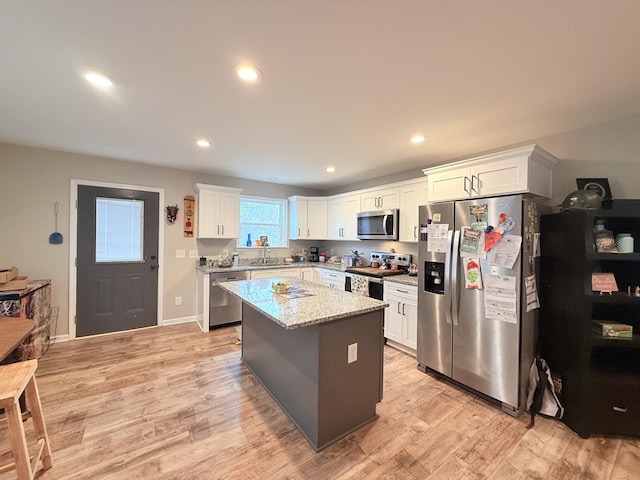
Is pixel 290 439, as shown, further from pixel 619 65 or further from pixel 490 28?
pixel 619 65

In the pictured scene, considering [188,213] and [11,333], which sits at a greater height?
[188,213]

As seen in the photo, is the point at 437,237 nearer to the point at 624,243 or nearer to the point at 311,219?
the point at 624,243

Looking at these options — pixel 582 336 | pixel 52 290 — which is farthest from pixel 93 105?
pixel 582 336

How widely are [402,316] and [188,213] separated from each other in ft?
11.8

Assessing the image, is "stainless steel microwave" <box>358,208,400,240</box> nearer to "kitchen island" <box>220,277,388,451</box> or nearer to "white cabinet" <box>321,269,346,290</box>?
"white cabinet" <box>321,269,346,290</box>

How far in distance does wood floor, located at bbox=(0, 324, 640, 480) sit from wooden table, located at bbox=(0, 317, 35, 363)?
0.82m

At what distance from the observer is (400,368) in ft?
9.61

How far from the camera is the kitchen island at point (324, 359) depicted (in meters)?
1.80

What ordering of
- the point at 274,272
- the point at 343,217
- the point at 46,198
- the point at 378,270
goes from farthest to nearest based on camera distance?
the point at 343,217 < the point at 274,272 < the point at 378,270 < the point at 46,198

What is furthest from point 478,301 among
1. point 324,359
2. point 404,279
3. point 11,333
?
point 11,333

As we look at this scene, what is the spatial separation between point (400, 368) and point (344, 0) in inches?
124

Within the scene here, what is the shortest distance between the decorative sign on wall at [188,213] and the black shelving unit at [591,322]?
4558 mm

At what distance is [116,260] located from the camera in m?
3.81

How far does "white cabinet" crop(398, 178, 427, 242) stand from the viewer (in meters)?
3.51
